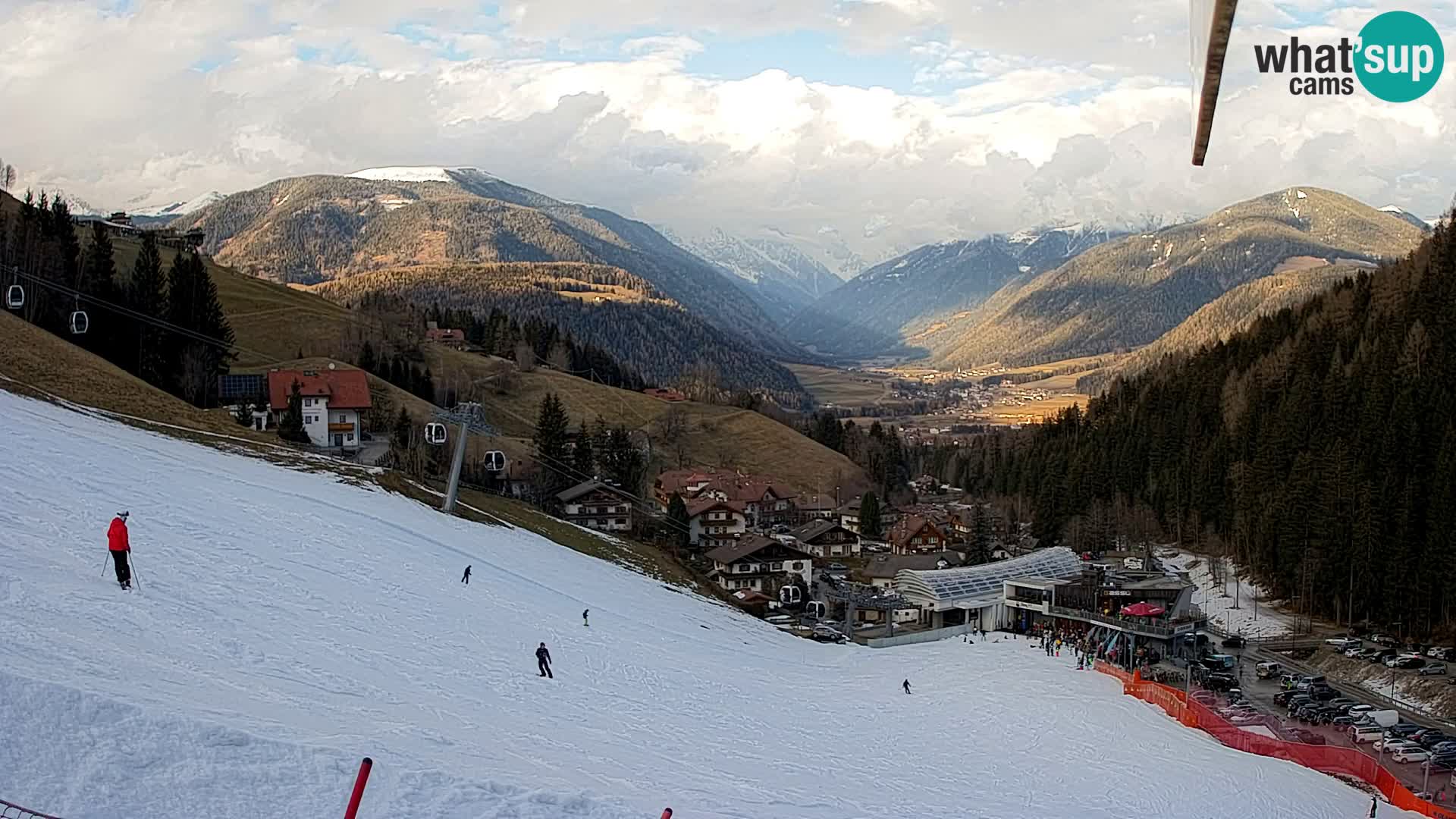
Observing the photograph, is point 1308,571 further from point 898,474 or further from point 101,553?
point 898,474

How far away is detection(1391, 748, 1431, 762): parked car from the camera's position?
119 feet

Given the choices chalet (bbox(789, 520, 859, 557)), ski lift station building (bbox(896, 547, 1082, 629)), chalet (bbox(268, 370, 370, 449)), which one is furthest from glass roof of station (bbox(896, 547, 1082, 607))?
chalet (bbox(268, 370, 370, 449))

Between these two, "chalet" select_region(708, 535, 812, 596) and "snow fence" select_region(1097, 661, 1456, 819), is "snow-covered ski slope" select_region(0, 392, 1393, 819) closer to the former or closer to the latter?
"snow fence" select_region(1097, 661, 1456, 819)

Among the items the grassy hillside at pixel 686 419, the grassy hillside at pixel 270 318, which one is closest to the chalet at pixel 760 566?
the grassy hillside at pixel 686 419

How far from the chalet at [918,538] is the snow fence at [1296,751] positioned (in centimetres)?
4845

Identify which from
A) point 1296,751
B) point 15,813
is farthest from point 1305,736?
point 15,813

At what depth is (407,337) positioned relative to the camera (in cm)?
12812

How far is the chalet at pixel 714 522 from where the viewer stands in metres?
86.3

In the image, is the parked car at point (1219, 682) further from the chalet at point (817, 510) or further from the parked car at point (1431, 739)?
the chalet at point (817, 510)

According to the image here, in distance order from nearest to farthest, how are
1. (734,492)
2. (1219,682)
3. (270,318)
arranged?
(1219,682)
(734,492)
(270,318)

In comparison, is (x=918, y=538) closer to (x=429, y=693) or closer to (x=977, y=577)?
(x=977, y=577)

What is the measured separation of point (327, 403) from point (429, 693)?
188 ft

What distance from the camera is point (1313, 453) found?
73.0 meters

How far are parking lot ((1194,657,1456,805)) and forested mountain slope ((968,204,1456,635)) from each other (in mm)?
14228
